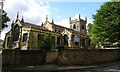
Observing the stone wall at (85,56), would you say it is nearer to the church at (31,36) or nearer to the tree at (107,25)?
the tree at (107,25)

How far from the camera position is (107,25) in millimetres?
29297

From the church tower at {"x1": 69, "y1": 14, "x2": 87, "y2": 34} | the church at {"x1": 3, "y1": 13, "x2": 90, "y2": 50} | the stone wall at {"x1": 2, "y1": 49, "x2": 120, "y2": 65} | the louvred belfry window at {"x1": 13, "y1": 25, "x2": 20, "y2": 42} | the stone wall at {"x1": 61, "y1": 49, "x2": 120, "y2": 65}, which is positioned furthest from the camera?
the church tower at {"x1": 69, "y1": 14, "x2": 87, "y2": 34}

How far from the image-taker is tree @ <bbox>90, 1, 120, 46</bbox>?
29000 millimetres

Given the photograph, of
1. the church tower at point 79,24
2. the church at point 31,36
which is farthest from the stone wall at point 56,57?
the church tower at point 79,24

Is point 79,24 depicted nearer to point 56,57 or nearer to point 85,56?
point 85,56

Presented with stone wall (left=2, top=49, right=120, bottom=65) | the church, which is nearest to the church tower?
the church

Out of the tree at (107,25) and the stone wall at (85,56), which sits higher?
the tree at (107,25)

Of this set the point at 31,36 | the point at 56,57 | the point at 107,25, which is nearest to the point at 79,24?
the point at 31,36

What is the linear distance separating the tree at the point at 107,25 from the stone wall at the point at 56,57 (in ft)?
17.0

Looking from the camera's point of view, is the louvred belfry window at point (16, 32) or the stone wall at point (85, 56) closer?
the stone wall at point (85, 56)

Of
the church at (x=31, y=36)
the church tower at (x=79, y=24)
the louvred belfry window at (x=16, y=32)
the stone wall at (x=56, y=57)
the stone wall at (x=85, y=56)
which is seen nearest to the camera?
the stone wall at (x=56, y=57)

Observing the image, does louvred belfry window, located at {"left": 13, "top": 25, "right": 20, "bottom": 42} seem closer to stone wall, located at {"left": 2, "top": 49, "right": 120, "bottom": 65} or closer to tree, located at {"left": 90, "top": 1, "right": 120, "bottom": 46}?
tree, located at {"left": 90, "top": 1, "right": 120, "bottom": 46}

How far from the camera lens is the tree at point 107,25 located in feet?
95.1

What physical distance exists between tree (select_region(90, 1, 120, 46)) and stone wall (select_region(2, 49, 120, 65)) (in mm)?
5184
